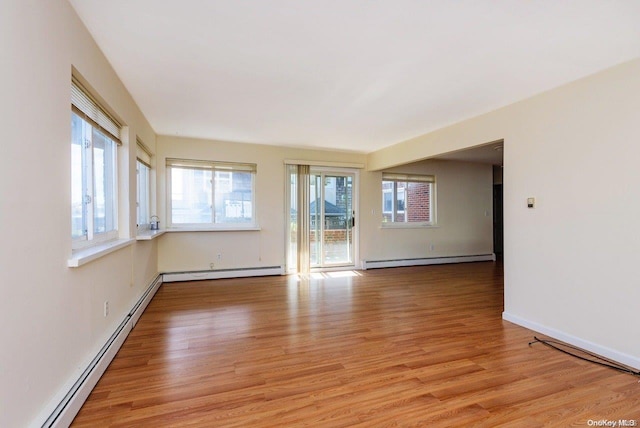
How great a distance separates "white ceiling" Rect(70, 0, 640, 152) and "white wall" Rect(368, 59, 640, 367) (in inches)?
10.1

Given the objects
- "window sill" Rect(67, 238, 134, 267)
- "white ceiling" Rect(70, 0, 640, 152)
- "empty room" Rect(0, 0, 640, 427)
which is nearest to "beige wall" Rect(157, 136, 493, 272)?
"empty room" Rect(0, 0, 640, 427)

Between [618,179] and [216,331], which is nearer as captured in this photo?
[618,179]

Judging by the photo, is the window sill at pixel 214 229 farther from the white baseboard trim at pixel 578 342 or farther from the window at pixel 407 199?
the white baseboard trim at pixel 578 342

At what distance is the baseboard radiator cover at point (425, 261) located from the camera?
21.6ft

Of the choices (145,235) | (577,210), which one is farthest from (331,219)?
(577,210)

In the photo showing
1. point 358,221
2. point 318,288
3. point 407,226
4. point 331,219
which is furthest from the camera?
point 407,226

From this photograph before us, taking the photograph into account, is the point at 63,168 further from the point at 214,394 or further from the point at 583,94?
the point at 583,94

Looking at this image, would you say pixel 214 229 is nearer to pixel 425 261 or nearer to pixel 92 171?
pixel 92 171

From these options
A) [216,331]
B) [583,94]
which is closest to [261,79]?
[216,331]

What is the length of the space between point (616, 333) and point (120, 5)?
4.29m

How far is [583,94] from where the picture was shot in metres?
2.79

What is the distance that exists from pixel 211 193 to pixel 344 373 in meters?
4.09

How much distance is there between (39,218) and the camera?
155 cm

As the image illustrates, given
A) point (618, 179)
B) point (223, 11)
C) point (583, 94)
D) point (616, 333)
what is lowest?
point (616, 333)
